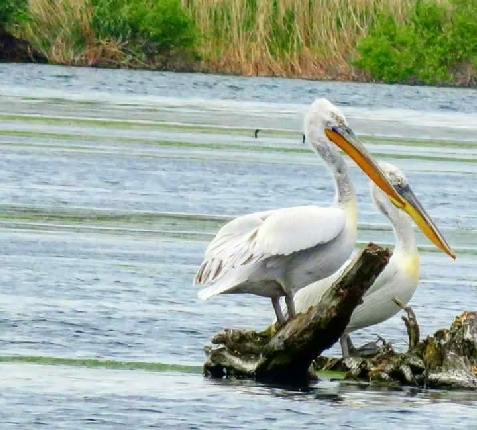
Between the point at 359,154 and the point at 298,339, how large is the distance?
1259 millimetres

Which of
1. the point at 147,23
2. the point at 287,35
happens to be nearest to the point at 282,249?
the point at 287,35

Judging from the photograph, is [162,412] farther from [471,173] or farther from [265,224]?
[471,173]

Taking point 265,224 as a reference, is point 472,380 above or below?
below

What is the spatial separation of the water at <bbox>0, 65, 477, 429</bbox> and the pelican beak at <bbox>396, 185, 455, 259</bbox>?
2.20 ft

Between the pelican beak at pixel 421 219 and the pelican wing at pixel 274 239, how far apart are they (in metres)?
1.08

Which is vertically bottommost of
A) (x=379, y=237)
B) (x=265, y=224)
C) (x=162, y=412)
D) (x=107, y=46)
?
(x=107, y=46)

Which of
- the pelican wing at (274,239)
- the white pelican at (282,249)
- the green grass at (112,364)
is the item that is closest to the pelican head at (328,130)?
the white pelican at (282,249)

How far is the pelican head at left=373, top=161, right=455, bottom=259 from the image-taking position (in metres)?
9.83

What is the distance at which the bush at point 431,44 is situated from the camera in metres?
37.4

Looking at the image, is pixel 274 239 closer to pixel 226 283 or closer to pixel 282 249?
pixel 282 249

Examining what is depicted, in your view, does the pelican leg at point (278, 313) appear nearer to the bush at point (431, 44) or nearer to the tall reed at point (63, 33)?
the bush at point (431, 44)

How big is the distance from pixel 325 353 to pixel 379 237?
16.2 ft

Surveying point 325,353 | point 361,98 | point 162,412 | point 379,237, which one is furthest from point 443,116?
point 162,412

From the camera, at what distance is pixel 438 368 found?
8.85 metres
